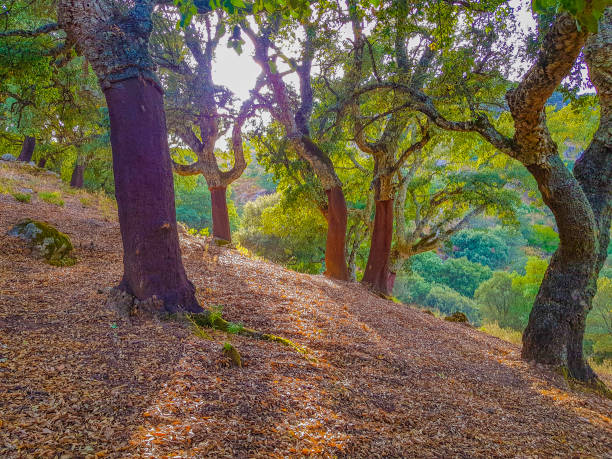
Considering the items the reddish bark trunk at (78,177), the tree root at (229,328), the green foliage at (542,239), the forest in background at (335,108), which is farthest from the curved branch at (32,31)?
the green foliage at (542,239)

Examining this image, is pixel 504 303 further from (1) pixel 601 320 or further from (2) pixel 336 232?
(2) pixel 336 232

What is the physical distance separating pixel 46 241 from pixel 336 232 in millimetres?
7108

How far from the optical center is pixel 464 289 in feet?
135

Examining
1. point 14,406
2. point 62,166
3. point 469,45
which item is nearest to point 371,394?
point 14,406

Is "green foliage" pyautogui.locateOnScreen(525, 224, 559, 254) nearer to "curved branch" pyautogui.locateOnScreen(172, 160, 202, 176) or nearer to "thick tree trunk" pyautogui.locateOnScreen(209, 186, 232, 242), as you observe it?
"thick tree trunk" pyautogui.locateOnScreen(209, 186, 232, 242)

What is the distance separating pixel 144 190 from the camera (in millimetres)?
3900

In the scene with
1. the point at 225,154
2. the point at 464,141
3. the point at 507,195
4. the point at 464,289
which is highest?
the point at 464,141

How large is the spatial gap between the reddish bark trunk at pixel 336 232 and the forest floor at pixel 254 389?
5063mm

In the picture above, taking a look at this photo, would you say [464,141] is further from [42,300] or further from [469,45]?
[42,300]

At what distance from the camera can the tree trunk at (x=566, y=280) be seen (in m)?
5.15

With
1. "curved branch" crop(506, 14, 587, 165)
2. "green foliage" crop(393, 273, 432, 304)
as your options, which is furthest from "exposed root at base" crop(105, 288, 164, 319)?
"green foliage" crop(393, 273, 432, 304)

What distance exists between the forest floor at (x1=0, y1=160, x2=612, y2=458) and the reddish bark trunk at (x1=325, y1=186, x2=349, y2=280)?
5063 millimetres

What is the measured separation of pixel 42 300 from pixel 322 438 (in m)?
3.74

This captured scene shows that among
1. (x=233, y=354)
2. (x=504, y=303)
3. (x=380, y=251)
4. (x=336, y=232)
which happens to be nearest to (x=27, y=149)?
(x=336, y=232)
